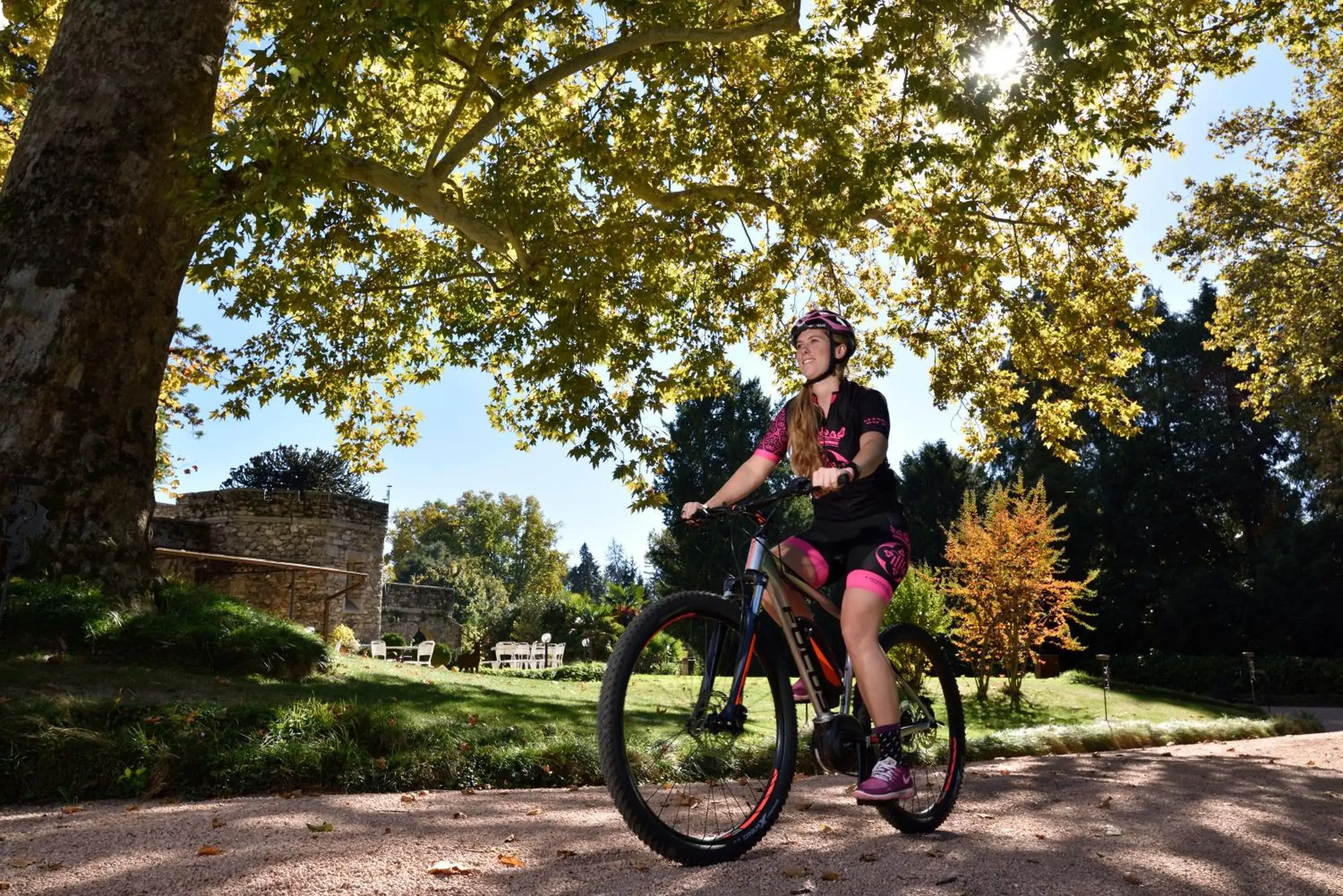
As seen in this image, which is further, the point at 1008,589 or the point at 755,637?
the point at 1008,589

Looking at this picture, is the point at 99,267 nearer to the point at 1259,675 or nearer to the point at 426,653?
the point at 426,653

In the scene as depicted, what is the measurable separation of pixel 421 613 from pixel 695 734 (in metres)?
25.4

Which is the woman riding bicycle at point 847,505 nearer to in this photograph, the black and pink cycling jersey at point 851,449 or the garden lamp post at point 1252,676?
the black and pink cycling jersey at point 851,449

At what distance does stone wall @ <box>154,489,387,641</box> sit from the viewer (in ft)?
66.1

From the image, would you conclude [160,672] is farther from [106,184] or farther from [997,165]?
[997,165]

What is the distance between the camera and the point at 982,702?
16.8m

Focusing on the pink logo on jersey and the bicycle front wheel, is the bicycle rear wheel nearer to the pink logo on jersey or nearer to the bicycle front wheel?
the bicycle front wheel

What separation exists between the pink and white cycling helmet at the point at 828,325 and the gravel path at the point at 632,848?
205cm

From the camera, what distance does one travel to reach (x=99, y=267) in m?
8.45

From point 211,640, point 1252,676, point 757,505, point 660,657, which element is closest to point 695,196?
point 211,640

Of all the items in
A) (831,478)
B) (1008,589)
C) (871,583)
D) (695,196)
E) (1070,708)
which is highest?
(695,196)

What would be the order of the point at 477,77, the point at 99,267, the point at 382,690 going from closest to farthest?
the point at 99,267
the point at 382,690
the point at 477,77

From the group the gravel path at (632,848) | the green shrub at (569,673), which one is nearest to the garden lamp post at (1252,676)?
the green shrub at (569,673)

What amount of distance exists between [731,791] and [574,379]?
8204 mm
